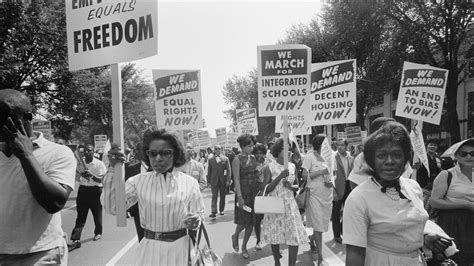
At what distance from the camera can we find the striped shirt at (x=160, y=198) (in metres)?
3.36

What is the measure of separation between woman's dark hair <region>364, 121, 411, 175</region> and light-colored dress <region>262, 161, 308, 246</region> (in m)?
3.71

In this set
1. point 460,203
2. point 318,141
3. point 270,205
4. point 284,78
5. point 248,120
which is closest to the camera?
point 460,203

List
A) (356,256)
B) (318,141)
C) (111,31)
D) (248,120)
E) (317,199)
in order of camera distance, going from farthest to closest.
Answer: (248,120), (318,141), (317,199), (111,31), (356,256)

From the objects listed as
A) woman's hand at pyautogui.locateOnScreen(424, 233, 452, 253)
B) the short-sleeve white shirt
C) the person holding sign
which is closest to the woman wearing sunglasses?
woman's hand at pyautogui.locateOnScreen(424, 233, 452, 253)

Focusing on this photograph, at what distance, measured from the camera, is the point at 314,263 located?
6.95 metres

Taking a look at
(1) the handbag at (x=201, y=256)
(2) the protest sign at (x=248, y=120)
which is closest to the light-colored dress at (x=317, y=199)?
(1) the handbag at (x=201, y=256)

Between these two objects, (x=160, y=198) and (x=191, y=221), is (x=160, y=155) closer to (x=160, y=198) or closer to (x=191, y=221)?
(x=160, y=198)

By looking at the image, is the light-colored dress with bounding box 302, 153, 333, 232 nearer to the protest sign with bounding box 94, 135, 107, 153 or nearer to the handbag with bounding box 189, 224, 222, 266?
the handbag with bounding box 189, 224, 222, 266

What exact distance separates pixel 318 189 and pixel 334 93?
2.40m

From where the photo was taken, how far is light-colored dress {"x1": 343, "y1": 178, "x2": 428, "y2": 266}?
2518mm

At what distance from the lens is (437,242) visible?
2.61m

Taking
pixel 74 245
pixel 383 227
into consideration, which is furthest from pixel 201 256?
pixel 74 245

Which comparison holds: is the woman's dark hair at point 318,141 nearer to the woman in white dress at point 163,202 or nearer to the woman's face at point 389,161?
the woman in white dress at point 163,202

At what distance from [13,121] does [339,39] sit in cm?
2585
